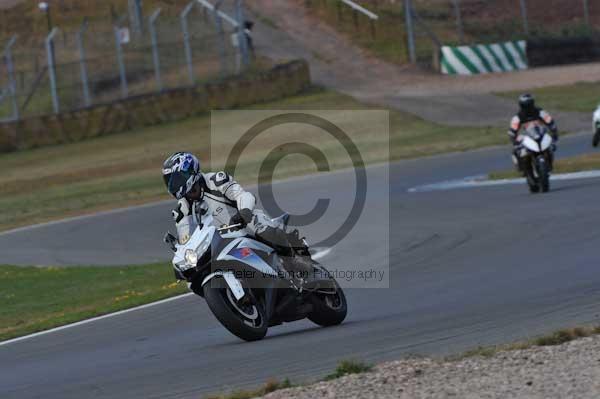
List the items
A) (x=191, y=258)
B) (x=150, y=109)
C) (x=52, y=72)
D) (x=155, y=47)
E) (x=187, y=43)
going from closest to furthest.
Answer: (x=191, y=258)
(x=52, y=72)
(x=150, y=109)
(x=155, y=47)
(x=187, y=43)

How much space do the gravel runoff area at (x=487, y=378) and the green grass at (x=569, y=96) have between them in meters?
25.6

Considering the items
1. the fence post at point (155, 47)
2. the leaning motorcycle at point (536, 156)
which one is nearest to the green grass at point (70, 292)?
the leaning motorcycle at point (536, 156)

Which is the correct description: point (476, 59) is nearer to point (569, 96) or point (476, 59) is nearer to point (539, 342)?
point (569, 96)

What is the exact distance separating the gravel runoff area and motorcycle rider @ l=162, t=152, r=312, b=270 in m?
2.21

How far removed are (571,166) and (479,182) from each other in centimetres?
161

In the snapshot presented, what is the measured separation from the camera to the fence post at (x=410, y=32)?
41.4 metres

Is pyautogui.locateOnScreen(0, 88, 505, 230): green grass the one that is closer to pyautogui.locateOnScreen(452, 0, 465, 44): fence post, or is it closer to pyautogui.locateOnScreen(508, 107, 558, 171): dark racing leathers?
pyautogui.locateOnScreen(452, 0, 465, 44): fence post

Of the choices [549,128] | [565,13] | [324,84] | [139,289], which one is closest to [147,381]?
→ [139,289]

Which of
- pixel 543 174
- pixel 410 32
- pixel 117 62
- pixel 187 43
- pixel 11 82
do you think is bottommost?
pixel 543 174

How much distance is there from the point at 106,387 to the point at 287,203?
13.0 m

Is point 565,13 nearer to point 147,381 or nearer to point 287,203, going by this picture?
point 287,203

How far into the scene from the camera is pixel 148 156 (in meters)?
32.1

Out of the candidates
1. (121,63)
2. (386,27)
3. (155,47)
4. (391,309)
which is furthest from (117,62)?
(391,309)

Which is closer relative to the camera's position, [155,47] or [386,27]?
[155,47]
